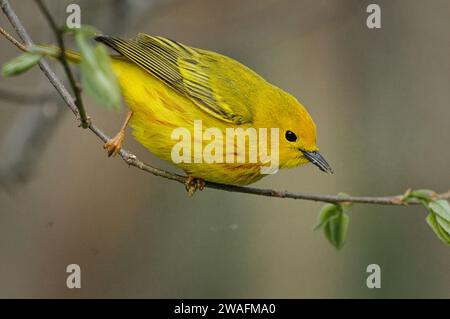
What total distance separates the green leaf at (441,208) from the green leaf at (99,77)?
1.53 m

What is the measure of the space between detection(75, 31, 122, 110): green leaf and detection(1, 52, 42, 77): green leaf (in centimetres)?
19

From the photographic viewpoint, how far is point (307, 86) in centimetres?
712

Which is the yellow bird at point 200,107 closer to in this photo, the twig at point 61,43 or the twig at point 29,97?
the twig at point 29,97

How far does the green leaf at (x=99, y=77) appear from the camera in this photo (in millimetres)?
1766

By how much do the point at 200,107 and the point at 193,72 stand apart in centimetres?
30

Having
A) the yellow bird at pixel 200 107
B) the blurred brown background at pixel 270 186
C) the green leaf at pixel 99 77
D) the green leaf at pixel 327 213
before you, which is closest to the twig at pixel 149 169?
the green leaf at pixel 327 213

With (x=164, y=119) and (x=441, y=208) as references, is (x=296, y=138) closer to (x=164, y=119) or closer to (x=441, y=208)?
(x=164, y=119)

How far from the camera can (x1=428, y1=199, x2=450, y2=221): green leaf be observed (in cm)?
279

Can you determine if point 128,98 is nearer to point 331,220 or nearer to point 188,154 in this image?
point 188,154

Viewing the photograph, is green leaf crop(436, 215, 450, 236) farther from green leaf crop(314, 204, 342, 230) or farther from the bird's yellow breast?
the bird's yellow breast

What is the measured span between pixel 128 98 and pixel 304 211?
11.6 ft

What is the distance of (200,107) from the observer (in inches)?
148

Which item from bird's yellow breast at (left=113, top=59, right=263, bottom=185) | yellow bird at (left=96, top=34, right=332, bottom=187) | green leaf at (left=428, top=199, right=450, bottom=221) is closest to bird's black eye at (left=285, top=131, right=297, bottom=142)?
yellow bird at (left=96, top=34, right=332, bottom=187)

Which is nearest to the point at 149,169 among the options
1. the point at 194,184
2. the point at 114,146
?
the point at 114,146
